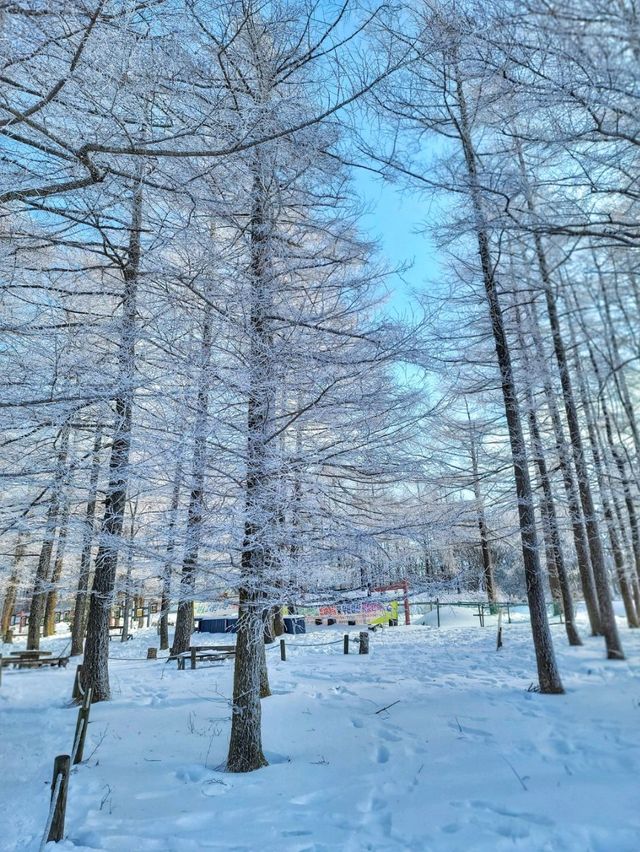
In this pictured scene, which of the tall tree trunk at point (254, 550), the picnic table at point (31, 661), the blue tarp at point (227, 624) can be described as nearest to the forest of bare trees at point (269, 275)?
the tall tree trunk at point (254, 550)

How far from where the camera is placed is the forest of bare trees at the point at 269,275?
9.45 ft

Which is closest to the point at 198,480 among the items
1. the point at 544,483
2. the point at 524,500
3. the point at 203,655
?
the point at 524,500

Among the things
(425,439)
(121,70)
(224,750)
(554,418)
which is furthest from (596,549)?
(121,70)

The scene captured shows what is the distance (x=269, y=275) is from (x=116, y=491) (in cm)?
363

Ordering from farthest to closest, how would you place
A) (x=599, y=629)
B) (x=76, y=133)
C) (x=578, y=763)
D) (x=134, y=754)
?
(x=599, y=629), (x=134, y=754), (x=578, y=763), (x=76, y=133)

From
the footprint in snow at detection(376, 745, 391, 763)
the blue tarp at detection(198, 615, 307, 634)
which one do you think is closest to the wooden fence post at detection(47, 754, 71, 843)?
the footprint in snow at detection(376, 745, 391, 763)

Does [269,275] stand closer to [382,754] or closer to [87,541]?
[87,541]

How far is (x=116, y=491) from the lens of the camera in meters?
6.50

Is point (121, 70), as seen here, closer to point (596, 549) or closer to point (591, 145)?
point (591, 145)

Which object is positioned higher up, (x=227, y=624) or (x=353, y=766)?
(x=227, y=624)

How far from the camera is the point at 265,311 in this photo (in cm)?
550

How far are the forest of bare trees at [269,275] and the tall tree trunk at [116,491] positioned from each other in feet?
0.19

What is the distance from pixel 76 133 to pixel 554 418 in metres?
8.44

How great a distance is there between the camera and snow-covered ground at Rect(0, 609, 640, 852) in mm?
3453
